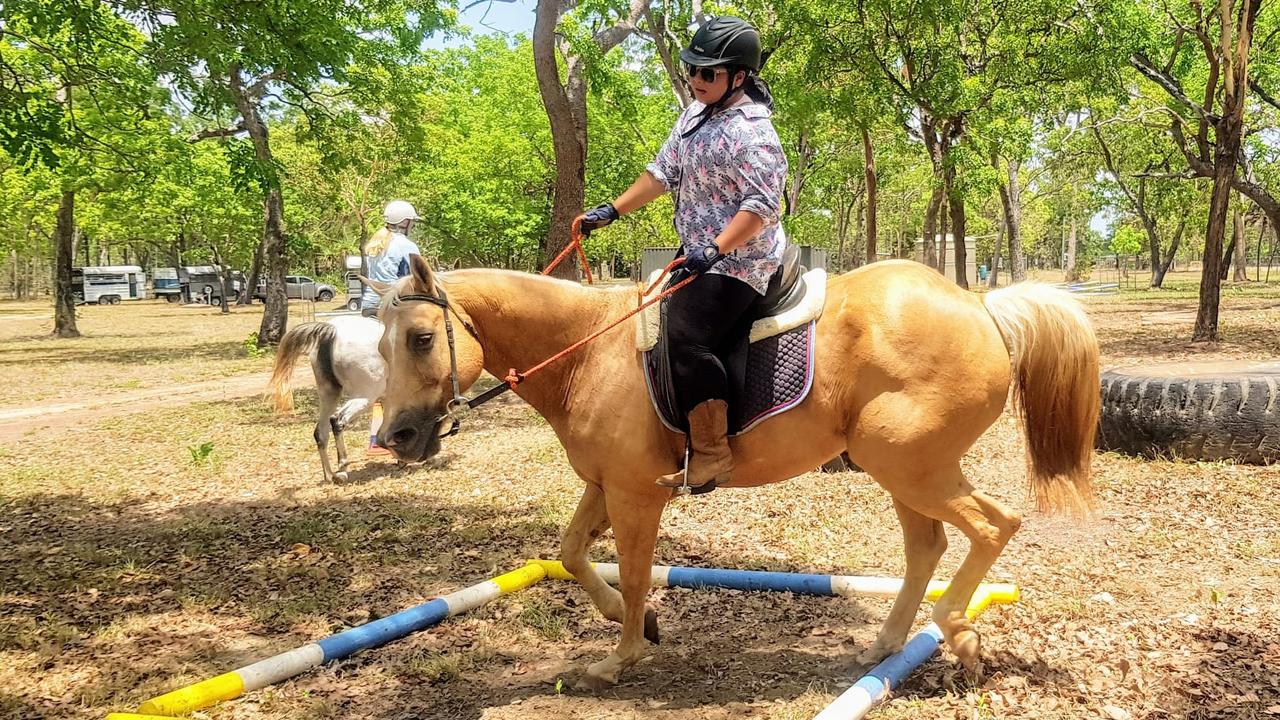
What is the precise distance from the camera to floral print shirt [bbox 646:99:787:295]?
370cm

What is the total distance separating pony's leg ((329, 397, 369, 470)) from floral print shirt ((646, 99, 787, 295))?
6.02 meters

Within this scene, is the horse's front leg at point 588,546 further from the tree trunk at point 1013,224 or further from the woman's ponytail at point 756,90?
the tree trunk at point 1013,224

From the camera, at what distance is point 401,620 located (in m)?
4.79

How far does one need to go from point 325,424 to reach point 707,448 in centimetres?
624

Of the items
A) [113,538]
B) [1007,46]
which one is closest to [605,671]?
[113,538]

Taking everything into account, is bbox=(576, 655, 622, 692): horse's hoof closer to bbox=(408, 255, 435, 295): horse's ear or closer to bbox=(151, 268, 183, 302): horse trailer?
bbox=(408, 255, 435, 295): horse's ear

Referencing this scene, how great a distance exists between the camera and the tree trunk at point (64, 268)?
25453mm

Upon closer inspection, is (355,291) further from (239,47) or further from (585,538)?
(585,538)

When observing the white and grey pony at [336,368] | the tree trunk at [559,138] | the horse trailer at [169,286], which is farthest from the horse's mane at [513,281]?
the horse trailer at [169,286]

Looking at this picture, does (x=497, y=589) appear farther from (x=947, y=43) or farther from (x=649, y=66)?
(x=649, y=66)

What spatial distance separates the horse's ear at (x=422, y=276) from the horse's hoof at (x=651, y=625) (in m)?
2.08

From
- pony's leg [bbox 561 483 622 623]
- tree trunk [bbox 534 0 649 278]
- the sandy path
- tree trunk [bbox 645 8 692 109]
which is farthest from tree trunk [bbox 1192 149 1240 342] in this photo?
the sandy path

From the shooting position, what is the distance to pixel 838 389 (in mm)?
3994

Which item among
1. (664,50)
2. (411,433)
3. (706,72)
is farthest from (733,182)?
(664,50)
